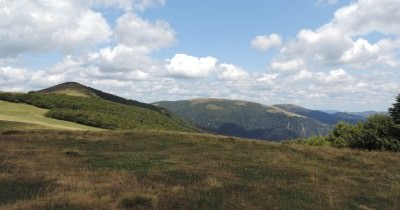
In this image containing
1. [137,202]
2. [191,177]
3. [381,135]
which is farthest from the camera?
[381,135]

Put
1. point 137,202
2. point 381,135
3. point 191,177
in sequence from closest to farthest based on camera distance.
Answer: point 137,202, point 191,177, point 381,135

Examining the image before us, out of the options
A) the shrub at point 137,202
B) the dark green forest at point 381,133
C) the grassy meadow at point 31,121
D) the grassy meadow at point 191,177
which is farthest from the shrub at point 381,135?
the grassy meadow at point 31,121

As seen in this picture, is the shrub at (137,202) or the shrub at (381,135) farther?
the shrub at (381,135)

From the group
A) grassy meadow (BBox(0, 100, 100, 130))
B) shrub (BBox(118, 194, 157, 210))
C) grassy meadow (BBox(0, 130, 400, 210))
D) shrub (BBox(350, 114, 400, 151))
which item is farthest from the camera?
grassy meadow (BBox(0, 100, 100, 130))

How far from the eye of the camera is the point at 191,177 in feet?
78.6

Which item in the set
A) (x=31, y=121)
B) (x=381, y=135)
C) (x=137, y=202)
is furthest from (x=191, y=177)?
(x=31, y=121)

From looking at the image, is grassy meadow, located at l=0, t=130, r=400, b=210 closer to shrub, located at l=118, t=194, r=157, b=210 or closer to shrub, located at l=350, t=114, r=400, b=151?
shrub, located at l=118, t=194, r=157, b=210

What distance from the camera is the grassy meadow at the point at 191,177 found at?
17684 millimetres

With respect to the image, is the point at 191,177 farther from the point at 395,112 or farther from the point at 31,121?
the point at 31,121

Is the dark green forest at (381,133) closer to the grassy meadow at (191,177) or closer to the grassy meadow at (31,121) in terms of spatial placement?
the grassy meadow at (191,177)

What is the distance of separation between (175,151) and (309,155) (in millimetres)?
13122

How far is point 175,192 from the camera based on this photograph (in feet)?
63.6

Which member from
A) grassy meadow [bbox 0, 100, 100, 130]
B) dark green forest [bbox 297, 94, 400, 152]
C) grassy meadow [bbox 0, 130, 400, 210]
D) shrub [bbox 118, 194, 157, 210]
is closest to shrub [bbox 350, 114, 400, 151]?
dark green forest [bbox 297, 94, 400, 152]

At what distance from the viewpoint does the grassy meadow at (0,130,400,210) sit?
58.0ft
